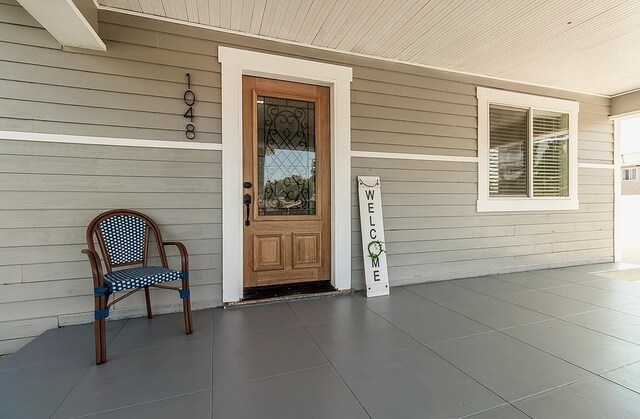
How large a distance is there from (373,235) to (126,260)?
7.68 ft

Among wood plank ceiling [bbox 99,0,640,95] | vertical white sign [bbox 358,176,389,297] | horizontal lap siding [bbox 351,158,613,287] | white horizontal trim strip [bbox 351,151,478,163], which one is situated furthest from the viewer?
horizontal lap siding [bbox 351,158,613,287]

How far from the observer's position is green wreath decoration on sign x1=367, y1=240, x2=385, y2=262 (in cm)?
328

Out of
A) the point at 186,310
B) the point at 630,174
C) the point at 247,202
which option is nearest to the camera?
the point at 186,310

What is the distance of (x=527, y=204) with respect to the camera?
4203mm

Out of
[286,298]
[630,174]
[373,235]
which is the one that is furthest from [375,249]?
[630,174]

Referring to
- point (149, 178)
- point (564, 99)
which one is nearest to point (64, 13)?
point (149, 178)

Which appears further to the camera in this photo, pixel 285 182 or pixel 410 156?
pixel 410 156

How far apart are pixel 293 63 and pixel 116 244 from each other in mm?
2317

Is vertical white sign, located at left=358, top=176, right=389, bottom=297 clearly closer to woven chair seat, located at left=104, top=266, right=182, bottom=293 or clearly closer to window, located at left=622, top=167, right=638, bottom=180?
woven chair seat, located at left=104, top=266, right=182, bottom=293

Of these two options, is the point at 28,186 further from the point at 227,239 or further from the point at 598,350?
the point at 598,350

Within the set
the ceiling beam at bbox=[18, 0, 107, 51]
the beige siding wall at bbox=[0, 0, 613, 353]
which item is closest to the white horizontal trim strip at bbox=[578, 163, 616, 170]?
the beige siding wall at bbox=[0, 0, 613, 353]

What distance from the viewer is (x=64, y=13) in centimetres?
204

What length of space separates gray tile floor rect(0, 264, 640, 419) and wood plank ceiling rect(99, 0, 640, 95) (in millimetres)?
2631

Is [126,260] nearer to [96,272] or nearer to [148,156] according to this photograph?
[96,272]
